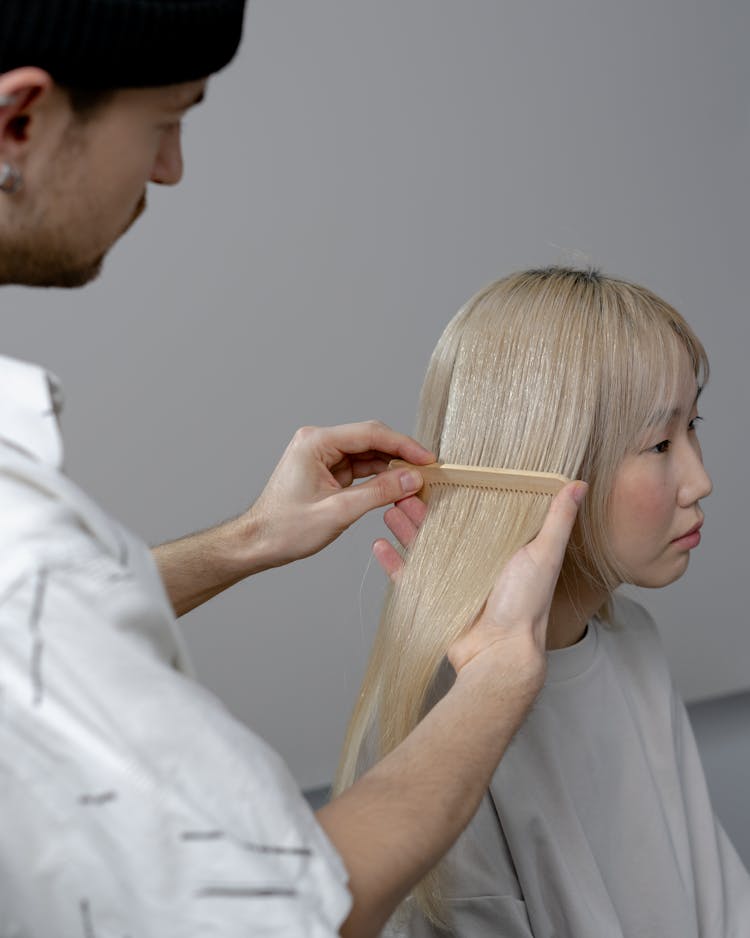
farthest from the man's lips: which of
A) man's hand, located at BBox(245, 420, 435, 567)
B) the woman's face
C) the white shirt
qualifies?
the white shirt

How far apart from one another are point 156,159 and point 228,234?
1.29 metres

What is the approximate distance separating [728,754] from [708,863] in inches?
53.5

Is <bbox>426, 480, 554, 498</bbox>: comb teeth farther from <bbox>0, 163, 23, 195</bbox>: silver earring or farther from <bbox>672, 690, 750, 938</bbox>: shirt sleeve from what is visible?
<bbox>0, 163, 23, 195</bbox>: silver earring

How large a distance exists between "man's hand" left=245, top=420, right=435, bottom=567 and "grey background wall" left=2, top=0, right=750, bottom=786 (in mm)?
773

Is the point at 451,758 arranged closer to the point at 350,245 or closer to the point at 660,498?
the point at 660,498

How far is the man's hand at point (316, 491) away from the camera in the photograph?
1.30m

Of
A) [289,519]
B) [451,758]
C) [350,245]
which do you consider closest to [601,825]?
[289,519]

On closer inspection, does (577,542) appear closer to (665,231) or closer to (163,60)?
(163,60)

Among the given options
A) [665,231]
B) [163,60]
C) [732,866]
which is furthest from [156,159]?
[665,231]

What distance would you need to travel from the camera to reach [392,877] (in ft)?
2.28

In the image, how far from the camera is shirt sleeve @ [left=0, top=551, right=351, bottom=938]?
59 cm

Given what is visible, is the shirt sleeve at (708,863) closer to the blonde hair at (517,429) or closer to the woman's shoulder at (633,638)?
the woman's shoulder at (633,638)

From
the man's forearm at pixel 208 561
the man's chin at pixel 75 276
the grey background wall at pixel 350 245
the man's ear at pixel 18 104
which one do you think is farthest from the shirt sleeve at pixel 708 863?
the man's ear at pixel 18 104

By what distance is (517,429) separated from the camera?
129 cm
